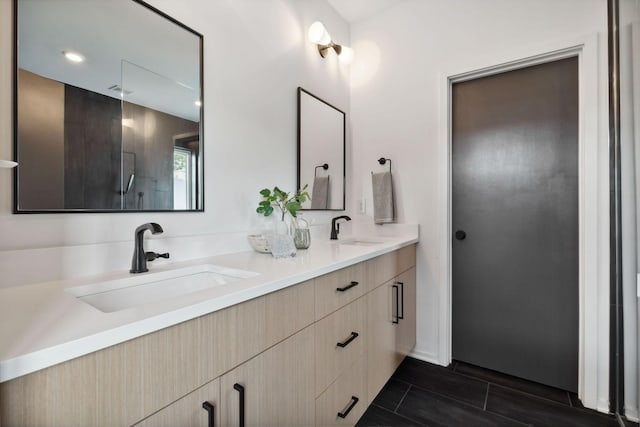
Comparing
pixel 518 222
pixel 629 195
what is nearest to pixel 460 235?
pixel 518 222

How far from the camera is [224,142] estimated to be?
147cm

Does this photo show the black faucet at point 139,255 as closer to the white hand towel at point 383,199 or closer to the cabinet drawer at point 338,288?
the cabinet drawer at point 338,288

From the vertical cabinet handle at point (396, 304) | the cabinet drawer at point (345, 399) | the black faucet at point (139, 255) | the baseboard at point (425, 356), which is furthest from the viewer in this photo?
the baseboard at point (425, 356)

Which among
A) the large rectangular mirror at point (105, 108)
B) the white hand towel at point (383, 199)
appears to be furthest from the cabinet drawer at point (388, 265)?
the large rectangular mirror at point (105, 108)

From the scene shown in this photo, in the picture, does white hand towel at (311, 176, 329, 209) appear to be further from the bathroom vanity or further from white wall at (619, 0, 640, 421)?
white wall at (619, 0, 640, 421)

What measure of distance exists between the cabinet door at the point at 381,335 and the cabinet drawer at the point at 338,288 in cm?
15

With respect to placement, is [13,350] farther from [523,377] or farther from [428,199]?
[523,377]

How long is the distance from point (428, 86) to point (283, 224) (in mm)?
1441

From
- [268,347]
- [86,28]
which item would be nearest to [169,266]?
[268,347]

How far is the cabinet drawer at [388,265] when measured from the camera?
1510 millimetres

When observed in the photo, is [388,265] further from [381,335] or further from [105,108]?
[105,108]

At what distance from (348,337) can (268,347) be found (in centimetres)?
51

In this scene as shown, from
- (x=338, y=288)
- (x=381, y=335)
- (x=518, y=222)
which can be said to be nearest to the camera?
(x=338, y=288)

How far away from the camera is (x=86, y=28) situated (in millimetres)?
1024
